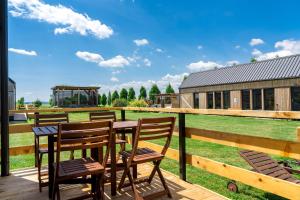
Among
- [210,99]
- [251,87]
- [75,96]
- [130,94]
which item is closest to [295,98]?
[251,87]

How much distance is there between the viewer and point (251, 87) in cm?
1880

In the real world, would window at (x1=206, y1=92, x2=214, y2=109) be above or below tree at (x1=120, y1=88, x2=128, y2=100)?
below

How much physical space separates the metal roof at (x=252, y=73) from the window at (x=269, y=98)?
928 mm

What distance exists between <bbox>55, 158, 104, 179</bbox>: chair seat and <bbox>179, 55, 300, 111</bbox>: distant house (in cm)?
1700

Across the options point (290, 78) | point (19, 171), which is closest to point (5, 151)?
point (19, 171)

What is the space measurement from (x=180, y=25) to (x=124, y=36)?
5.31 m

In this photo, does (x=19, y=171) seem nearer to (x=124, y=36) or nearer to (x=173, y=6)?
(x=173, y=6)

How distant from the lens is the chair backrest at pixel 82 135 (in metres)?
2.24

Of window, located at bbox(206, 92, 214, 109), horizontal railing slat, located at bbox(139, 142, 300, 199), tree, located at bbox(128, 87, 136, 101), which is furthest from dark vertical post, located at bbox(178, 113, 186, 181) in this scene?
tree, located at bbox(128, 87, 136, 101)

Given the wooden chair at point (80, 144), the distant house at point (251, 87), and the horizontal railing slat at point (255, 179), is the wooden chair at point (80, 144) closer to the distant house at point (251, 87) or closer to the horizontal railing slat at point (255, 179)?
the horizontal railing slat at point (255, 179)

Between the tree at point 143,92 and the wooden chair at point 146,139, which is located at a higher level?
the tree at point 143,92

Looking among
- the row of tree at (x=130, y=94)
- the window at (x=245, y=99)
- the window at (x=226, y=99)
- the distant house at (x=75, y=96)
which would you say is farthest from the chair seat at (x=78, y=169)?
the row of tree at (x=130, y=94)

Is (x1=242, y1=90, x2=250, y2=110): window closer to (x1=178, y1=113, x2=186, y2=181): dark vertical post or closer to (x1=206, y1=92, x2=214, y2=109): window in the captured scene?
(x1=206, y1=92, x2=214, y2=109): window

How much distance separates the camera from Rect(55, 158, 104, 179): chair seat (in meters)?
2.29
